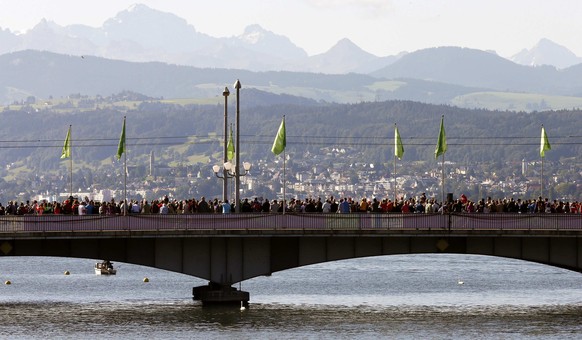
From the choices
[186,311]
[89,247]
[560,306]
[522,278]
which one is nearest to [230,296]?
[186,311]

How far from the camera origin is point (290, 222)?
8144cm

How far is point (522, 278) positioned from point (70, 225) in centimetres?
5375

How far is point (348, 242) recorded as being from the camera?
8244cm

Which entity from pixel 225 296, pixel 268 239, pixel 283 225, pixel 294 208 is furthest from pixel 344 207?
pixel 225 296

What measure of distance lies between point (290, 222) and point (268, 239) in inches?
63.2

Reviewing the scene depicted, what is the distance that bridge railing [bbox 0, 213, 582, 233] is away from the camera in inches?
3100

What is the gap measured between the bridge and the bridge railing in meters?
0.05

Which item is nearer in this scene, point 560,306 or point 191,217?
point 191,217

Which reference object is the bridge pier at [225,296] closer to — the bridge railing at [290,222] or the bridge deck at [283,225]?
the bridge deck at [283,225]

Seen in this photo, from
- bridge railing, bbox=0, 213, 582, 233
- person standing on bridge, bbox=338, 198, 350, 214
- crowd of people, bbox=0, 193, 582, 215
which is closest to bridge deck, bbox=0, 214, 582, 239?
bridge railing, bbox=0, 213, 582, 233

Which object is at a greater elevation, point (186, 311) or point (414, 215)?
point (414, 215)

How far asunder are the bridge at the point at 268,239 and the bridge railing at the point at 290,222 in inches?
2.0

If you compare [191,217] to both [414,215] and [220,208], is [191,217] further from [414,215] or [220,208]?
[414,215]

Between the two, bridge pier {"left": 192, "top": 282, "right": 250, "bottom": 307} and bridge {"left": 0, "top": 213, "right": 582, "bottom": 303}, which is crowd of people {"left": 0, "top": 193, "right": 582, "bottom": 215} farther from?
bridge pier {"left": 192, "top": 282, "right": 250, "bottom": 307}
